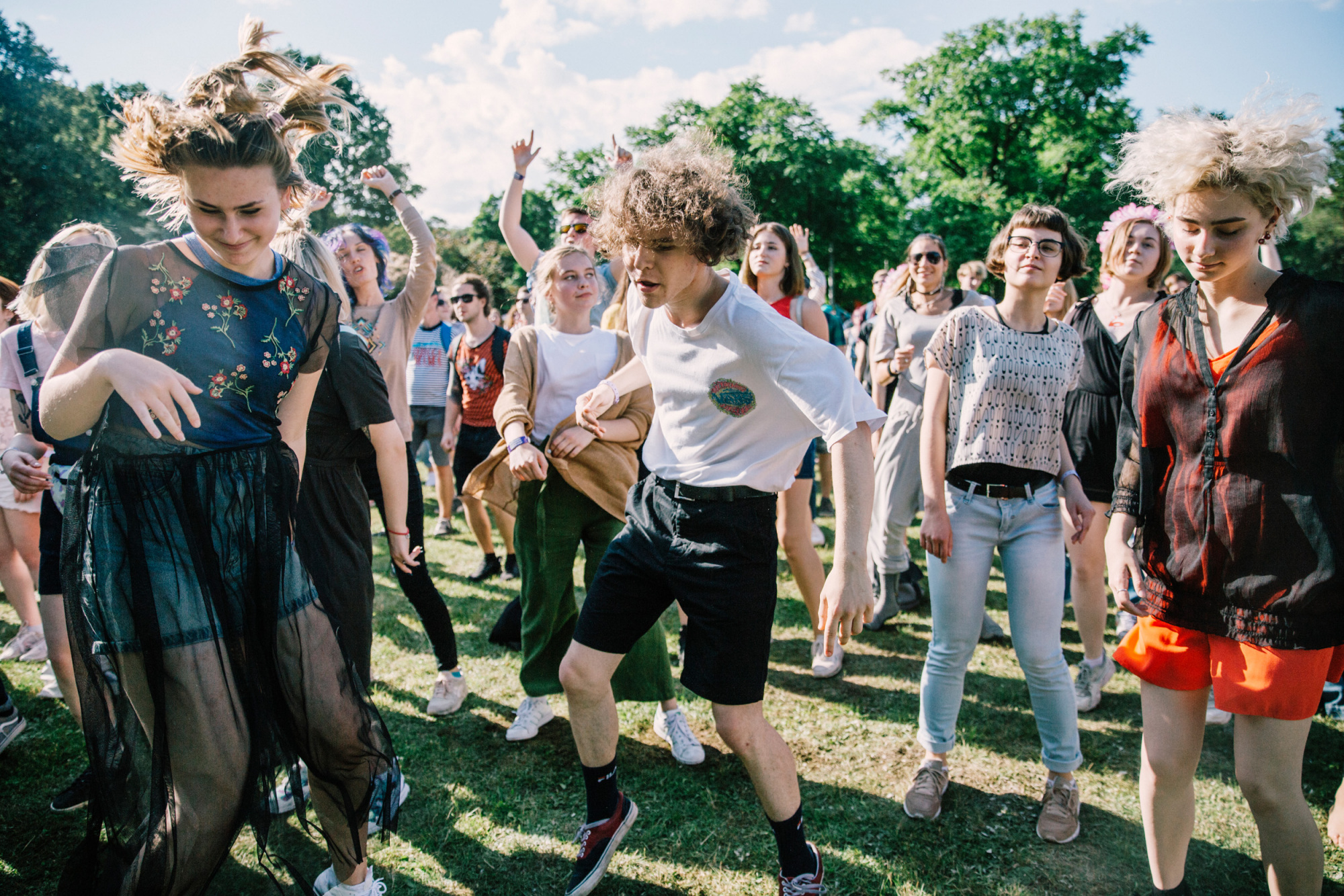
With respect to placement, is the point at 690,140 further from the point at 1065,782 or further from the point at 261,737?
the point at 1065,782

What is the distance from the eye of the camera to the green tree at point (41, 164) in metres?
21.8

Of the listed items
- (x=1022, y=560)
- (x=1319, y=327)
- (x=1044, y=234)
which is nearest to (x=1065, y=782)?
(x=1022, y=560)

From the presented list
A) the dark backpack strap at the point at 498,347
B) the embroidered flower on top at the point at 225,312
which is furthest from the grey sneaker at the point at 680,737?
the dark backpack strap at the point at 498,347

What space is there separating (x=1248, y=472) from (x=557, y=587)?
7.94 feet

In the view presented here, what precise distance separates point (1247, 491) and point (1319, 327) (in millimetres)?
419

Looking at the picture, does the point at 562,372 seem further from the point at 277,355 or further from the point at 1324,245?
the point at 1324,245

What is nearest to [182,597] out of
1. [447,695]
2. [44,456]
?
[44,456]

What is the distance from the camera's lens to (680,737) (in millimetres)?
3213

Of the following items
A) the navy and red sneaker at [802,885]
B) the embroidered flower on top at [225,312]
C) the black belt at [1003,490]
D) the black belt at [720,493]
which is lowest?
the navy and red sneaker at [802,885]

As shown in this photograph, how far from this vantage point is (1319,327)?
1752mm

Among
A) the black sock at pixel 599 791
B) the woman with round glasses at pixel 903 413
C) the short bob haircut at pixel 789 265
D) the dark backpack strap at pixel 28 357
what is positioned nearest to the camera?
the black sock at pixel 599 791

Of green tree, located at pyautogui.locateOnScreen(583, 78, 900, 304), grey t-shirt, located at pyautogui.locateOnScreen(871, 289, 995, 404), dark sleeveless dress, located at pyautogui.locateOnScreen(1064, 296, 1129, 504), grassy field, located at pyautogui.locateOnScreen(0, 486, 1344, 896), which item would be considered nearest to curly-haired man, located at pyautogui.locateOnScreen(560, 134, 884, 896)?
grassy field, located at pyautogui.locateOnScreen(0, 486, 1344, 896)

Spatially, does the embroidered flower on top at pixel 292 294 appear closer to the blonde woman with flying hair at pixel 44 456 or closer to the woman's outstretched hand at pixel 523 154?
the blonde woman with flying hair at pixel 44 456

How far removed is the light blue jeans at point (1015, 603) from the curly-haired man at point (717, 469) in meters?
0.83
